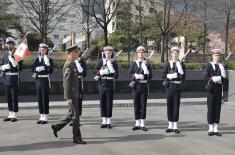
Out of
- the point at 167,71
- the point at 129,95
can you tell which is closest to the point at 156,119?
the point at 167,71

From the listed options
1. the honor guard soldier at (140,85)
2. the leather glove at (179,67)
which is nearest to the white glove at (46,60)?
the honor guard soldier at (140,85)

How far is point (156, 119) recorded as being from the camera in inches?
523

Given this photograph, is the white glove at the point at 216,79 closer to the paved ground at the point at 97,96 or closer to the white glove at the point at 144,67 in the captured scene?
the white glove at the point at 144,67

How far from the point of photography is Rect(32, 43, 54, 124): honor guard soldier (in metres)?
12.1

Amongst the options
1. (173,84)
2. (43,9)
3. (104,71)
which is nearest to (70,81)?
(104,71)

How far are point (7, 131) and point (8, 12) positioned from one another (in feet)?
104

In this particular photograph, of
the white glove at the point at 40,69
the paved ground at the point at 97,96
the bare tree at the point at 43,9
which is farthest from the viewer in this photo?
the bare tree at the point at 43,9

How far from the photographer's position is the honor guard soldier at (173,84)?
35.9ft

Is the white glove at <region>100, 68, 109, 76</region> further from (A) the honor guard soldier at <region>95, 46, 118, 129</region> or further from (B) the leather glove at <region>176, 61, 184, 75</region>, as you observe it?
(B) the leather glove at <region>176, 61, 184, 75</region>

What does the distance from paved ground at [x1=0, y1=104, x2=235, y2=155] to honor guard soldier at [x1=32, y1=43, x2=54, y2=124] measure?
1.57 feet

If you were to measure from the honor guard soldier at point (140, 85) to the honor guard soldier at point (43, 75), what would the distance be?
2322 millimetres

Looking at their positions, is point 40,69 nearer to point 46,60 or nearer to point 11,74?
point 46,60

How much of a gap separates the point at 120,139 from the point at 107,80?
206cm

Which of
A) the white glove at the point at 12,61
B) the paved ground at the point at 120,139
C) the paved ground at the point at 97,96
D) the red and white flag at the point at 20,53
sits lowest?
the paved ground at the point at 120,139
